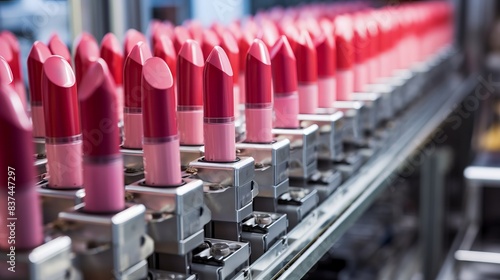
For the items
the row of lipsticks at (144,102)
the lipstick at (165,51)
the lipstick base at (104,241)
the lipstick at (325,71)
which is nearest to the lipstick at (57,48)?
the row of lipsticks at (144,102)

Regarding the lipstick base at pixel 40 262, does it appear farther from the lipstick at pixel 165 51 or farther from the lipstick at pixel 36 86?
the lipstick at pixel 165 51

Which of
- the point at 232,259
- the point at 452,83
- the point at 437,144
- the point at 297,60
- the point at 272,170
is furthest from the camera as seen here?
the point at 452,83

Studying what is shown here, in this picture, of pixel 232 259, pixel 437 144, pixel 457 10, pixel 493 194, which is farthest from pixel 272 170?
pixel 493 194

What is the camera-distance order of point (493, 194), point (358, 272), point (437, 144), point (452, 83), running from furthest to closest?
point (493, 194) < point (452, 83) < point (437, 144) < point (358, 272)

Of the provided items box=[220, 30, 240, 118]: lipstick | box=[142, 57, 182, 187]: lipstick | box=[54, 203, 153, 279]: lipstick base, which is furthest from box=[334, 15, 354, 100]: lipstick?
box=[54, 203, 153, 279]: lipstick base

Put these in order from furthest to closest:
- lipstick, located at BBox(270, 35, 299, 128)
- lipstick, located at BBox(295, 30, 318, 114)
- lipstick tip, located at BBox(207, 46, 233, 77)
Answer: lipstick, located at BBox(295, 30, 318, 114), lipstick, located at BBox(270, 35, 299, 128), lipstick tip, located at BBox(207, 46, 233, 77)

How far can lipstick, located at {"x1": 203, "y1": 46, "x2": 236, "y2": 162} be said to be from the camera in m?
0.83

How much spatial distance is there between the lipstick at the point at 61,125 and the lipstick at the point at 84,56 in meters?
0.26

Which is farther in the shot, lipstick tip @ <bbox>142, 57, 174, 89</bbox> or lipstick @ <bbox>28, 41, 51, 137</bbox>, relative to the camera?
lipstick @ <bbox>28, 41, 51, 137</bbox>

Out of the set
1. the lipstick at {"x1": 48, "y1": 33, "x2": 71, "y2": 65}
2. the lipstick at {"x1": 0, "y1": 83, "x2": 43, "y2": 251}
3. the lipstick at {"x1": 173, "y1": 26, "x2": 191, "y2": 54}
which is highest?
the lipstick at {"x1": 173, "y1": 26, "x2": 191, "y2": 54}

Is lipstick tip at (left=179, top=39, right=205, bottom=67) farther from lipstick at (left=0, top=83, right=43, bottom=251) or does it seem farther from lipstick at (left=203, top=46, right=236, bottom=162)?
lipstick at (left=0, top=83, right=43, bottom=251)

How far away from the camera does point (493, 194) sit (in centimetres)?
325

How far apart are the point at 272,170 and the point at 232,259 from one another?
185 millimetres

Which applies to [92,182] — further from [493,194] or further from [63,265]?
[493,194]
